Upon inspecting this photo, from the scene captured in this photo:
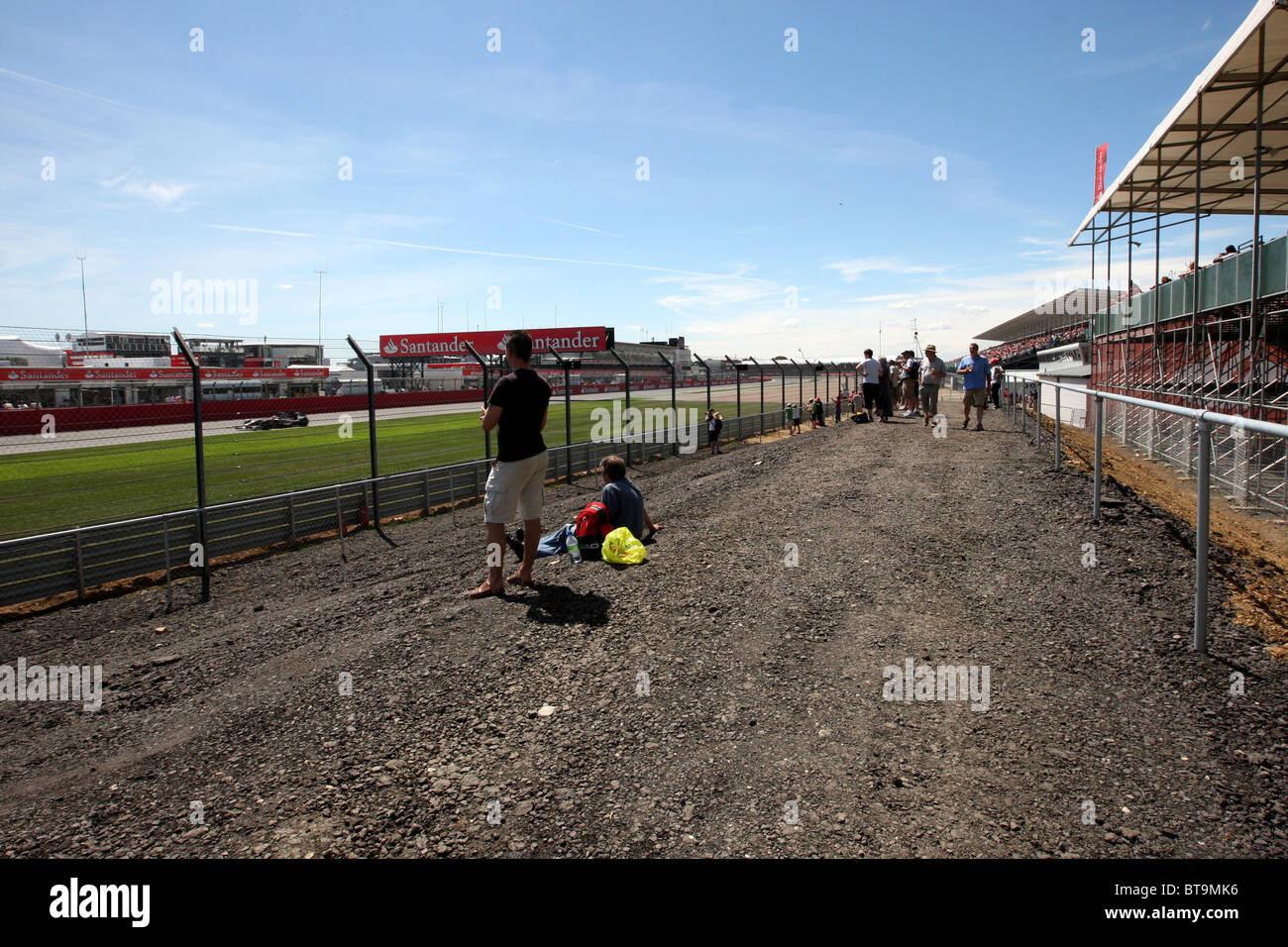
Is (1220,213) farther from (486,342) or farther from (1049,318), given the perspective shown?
(486,342)

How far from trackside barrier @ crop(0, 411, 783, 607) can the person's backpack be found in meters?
4.10

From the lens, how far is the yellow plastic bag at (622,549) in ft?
21.1

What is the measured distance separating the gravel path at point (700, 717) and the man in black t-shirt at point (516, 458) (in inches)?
13.2

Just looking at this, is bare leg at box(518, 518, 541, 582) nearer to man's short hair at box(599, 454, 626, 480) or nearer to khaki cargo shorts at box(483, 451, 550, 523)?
khaki cargo shorts at box(483, 451, 550, 523)

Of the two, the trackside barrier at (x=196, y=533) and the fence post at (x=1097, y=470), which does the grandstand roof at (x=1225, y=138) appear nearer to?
the fence post at (x=1097, y=470)

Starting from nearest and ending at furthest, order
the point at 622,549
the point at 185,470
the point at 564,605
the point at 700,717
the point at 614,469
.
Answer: the point at 700,717 < the point at 564,605 < the point at 622,549 < the point at 614,469 < the point at 185,470

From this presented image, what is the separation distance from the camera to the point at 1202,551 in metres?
3.90

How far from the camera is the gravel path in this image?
2.86m

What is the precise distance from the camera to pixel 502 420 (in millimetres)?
5664

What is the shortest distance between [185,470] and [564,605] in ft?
59.6

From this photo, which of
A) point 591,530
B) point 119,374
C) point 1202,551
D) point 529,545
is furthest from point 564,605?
point 119,374
